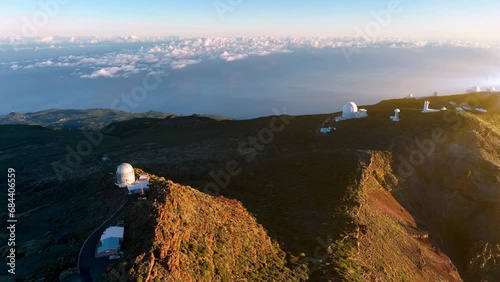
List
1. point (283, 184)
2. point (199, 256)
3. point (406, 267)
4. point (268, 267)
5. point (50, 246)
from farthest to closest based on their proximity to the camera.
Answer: point (283, 184)
point (406, 267)
point (50, 246)
point (268, 267)
point (199, 256)

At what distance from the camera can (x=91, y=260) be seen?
19.1 m

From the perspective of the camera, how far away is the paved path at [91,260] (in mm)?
17711

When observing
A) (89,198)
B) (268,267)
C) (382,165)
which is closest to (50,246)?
(89,198)

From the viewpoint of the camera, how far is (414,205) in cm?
3866

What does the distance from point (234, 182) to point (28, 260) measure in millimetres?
22124

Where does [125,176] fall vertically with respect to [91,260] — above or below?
above

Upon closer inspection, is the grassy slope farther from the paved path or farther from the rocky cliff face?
the rocky cliff face

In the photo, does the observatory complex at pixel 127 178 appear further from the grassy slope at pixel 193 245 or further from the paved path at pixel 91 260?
the paved path at pixel 91 260

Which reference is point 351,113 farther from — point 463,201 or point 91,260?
point 91,260

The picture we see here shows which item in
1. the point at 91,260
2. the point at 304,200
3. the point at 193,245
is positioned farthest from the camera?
the point at 304,200

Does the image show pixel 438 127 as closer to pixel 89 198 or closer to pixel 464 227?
pixel 464 227

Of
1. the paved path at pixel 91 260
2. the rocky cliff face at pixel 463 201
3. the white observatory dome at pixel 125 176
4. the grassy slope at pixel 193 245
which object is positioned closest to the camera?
the grassy slope at pixel 193 245

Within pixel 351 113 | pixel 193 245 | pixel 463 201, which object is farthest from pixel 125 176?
pixel 351 113

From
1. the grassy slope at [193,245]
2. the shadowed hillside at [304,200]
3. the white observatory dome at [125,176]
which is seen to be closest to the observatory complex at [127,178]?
the white observatory dome at [125,176]
